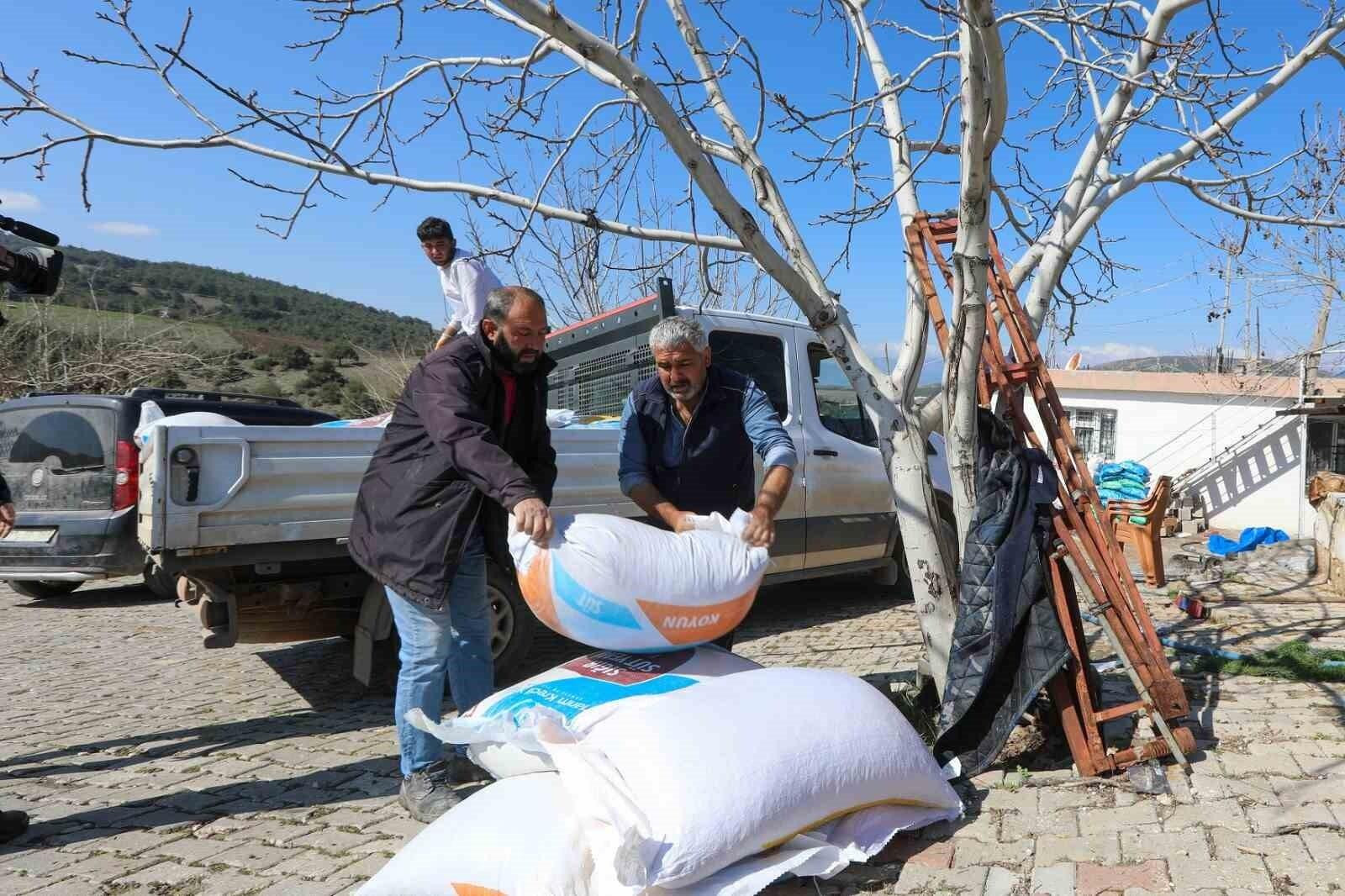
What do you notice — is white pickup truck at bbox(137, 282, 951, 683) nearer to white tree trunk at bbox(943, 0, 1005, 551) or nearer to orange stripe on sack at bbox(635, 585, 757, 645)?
orange stripe on sack at bbox(635, 585, 757, 645)

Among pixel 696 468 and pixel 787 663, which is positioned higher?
pixel 696 468

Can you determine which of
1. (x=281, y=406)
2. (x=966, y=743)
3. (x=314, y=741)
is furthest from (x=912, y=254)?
(x=281, y=406)

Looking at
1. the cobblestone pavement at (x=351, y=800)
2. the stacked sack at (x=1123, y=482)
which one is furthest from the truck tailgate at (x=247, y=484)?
the stacked sack at (x=1123, y=482)

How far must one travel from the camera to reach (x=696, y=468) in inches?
141

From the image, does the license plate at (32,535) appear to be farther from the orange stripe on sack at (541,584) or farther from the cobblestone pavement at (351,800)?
the orange stripe on sack at (541,584)

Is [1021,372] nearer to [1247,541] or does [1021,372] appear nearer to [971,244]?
[971,244]

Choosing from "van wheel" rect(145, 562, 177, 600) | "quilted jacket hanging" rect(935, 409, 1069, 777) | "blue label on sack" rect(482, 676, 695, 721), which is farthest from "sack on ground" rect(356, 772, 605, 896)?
"van wheel" rect(145, 562, 177, 600)

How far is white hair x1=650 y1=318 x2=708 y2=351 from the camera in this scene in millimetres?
3348

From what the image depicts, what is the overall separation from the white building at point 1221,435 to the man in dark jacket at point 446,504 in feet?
47.7

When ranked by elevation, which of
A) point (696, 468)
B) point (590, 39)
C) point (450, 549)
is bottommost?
point (450, 549)

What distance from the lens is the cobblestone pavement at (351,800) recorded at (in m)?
2.64

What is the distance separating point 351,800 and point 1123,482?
1356 cm

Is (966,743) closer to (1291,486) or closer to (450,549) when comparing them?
(450,549)

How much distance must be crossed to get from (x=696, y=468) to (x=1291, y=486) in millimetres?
15973
